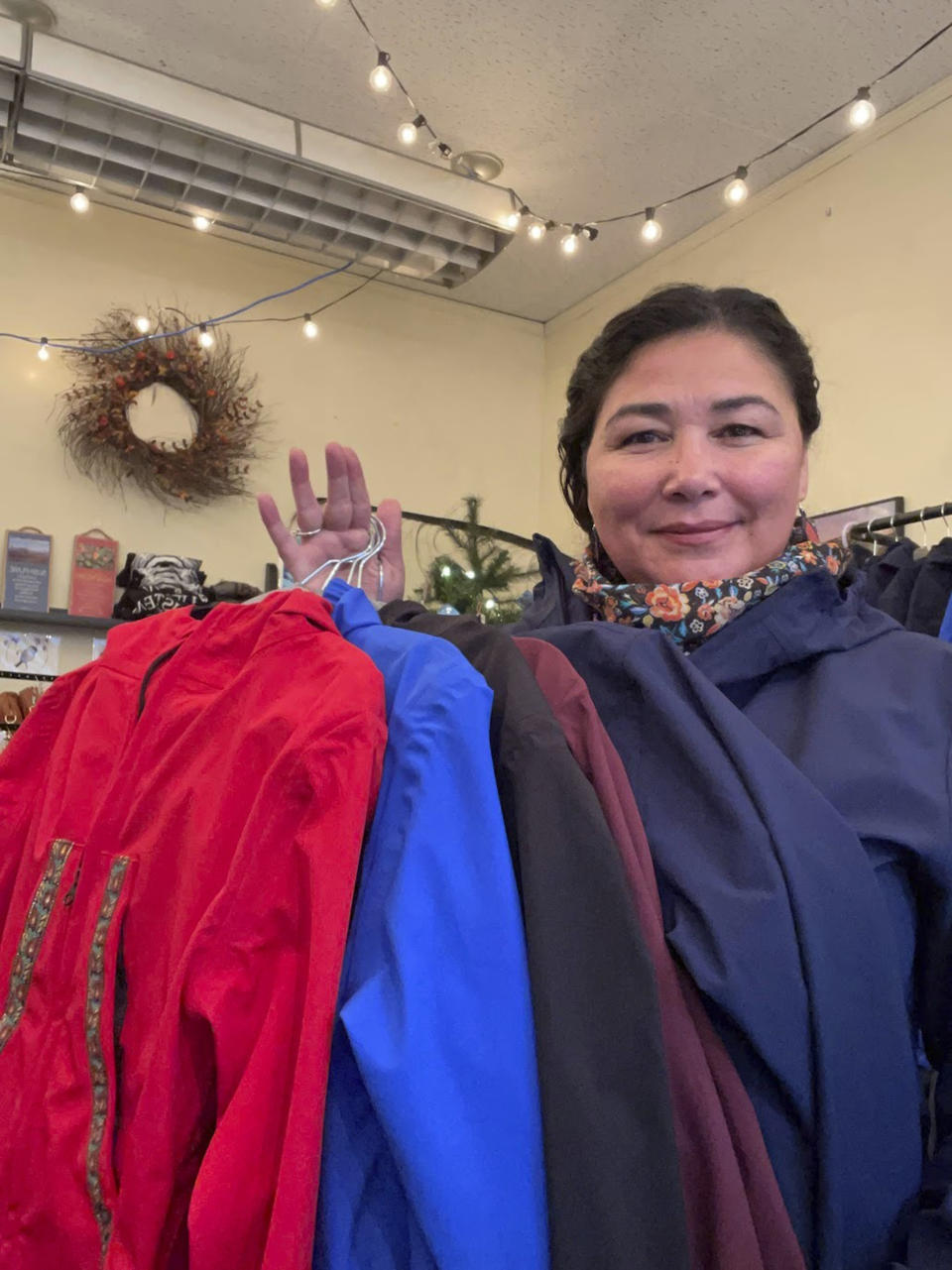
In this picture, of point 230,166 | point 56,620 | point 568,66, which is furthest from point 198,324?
point 568,66

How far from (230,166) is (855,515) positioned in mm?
1816

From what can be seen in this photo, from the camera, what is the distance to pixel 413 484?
327 cm

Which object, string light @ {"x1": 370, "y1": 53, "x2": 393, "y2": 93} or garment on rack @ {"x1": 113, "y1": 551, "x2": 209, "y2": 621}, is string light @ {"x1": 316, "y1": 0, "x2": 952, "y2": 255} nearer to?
string light @ {"x1": 370, "y1": 53, "x2": 393, "y2": 93}

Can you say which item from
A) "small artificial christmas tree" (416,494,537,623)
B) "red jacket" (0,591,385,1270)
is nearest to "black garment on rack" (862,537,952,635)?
"small artificial christmas tree" (416,494,537,623)

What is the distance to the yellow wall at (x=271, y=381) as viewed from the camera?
2738 mm

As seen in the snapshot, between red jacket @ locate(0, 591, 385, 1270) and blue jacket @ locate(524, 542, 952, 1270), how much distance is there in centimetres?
24

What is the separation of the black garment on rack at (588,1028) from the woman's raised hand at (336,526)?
52 cm

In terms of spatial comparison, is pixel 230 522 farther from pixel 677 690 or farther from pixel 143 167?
pixel 677 690

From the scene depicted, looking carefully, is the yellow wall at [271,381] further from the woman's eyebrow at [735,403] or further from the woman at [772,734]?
the woman's eyebrow at [735,403]

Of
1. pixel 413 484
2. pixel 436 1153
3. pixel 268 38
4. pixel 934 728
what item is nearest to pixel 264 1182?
pixel 436 1153

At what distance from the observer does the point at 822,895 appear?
667 millimetres

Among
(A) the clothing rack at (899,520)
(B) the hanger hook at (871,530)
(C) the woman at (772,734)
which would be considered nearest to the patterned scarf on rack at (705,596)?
(C) the woman at (772,734)

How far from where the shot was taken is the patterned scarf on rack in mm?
955

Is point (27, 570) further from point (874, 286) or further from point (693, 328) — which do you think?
point (874, 286)
